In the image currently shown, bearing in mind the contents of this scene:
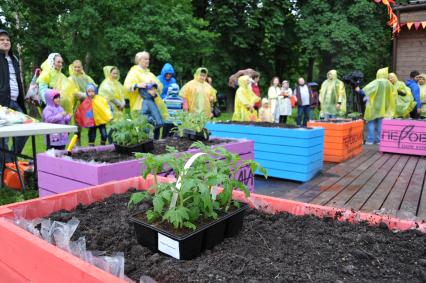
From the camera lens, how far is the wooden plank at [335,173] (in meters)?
4.50

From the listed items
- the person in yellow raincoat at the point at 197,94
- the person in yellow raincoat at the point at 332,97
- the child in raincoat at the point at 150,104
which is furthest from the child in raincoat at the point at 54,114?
the person in yellow raincoat at the point at 332,97

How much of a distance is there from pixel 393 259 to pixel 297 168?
381 cm

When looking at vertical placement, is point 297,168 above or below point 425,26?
below

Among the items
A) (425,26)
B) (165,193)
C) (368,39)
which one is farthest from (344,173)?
(368,39)

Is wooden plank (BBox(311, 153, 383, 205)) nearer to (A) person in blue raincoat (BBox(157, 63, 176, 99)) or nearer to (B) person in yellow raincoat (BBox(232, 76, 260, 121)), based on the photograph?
(B) person in yellow raincoat (BBox(232, 76, 260, 121))

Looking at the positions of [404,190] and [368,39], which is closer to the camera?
[404,190]

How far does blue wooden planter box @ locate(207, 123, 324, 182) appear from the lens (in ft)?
17.2

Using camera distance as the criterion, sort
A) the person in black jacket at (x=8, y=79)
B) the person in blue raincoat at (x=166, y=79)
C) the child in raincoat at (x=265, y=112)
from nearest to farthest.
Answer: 1. the person in black jacket at (x=8, y=79)
2. the person in blue raincoat at (x=166, y=79)
3. the child in raincoat at (x=265, y=112)

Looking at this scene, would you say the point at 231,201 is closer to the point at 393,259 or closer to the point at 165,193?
the point at 165,193

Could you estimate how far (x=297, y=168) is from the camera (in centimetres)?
527

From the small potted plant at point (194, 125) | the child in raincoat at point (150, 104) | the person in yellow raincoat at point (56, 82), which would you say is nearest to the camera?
the small potted plant at point (194, 125)

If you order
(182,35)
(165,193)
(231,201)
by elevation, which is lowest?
(231,201)

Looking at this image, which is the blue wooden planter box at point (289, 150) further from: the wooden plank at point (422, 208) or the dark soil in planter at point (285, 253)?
the dark soil in planter at point (285, 253)

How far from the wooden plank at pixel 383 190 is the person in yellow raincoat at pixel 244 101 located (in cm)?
272
